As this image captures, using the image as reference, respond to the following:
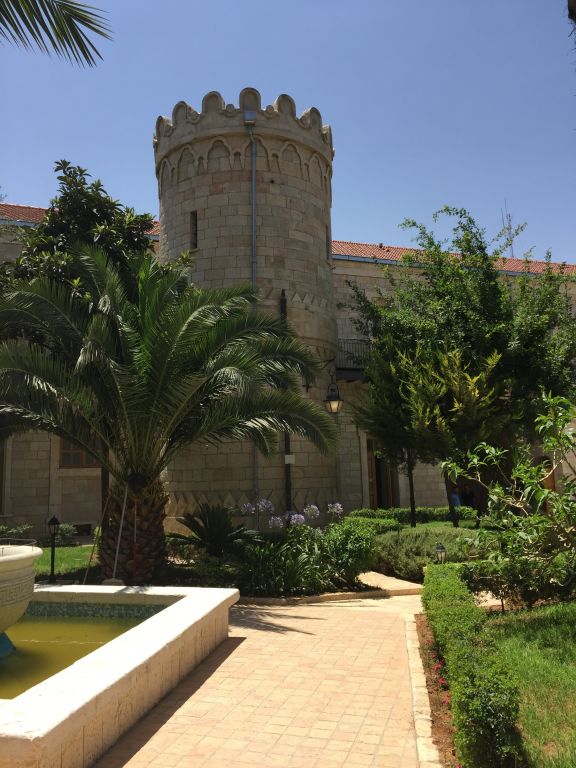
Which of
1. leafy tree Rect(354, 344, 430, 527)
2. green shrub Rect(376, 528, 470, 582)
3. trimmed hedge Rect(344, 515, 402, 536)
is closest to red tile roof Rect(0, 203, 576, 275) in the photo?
leafy tree Rect(354, 344, 430, 527)

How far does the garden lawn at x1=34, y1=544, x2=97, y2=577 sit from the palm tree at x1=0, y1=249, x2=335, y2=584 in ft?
7.49

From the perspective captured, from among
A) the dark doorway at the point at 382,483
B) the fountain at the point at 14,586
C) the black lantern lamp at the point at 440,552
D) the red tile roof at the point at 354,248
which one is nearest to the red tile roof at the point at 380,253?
the red tile roof at the point at 354,248

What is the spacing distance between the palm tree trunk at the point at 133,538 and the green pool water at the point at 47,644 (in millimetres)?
2746

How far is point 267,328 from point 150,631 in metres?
5.69

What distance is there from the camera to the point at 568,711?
14.2 feet

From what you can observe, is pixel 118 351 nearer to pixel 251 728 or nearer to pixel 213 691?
pixel 213 691

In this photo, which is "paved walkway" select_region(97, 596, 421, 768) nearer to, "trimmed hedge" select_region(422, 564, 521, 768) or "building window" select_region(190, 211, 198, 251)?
"trimmed hedge" select_region(422, 564, 521, 768)

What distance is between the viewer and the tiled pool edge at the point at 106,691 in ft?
11.1

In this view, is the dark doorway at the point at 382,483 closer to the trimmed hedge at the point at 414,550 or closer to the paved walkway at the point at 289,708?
the trimmed hedge at the point at 414,550

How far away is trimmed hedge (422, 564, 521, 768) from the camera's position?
11.4 ft

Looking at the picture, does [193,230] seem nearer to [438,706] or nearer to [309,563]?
[309,563]

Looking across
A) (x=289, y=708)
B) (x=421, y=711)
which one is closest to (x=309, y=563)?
(x=289, y=708)

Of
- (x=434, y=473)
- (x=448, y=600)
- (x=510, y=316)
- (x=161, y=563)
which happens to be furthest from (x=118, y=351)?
(x=434, y=473)

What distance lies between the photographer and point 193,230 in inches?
672
